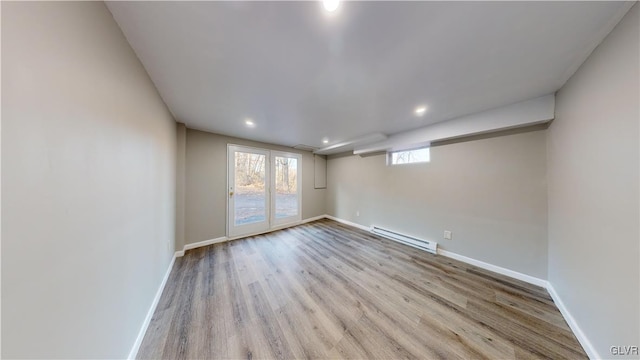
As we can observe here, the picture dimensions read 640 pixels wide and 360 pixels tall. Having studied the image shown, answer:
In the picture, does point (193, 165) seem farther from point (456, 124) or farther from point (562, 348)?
point (562, 348)

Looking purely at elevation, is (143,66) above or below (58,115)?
above

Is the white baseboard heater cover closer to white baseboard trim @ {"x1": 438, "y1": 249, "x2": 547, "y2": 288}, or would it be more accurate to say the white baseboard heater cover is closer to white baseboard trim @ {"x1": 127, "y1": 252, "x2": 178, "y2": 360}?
white baseboard trim @ {"x1": 438, "y1": 249, "x2": 547, "y2": 288}

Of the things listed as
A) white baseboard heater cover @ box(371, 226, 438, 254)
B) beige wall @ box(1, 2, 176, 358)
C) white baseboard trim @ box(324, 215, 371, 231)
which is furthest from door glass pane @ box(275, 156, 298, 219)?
beige wall @ box(1, 2, 176, 358)

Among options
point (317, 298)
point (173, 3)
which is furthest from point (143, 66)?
point (317, 298)

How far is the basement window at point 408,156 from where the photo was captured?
3110 millimetres

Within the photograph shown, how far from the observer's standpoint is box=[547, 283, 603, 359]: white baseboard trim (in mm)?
1246

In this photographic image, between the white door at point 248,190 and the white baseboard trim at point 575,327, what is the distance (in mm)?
4177

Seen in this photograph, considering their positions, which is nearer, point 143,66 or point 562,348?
point 562,348

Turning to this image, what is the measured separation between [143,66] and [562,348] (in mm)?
4001

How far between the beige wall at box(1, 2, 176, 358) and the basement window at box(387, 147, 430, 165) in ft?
12.1

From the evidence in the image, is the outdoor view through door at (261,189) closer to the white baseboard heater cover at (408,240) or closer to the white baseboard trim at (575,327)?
the white baseboard heater cover at (408,240)

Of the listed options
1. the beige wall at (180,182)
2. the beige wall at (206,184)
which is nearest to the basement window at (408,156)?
the beige wall at (206,184)

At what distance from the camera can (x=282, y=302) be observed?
1.81 metres

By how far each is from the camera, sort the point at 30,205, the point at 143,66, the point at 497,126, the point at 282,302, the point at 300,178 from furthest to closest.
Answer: the point at 300,178, the point at 497,126, the point at 282,302, the point at 143,66, the point at 30,205
